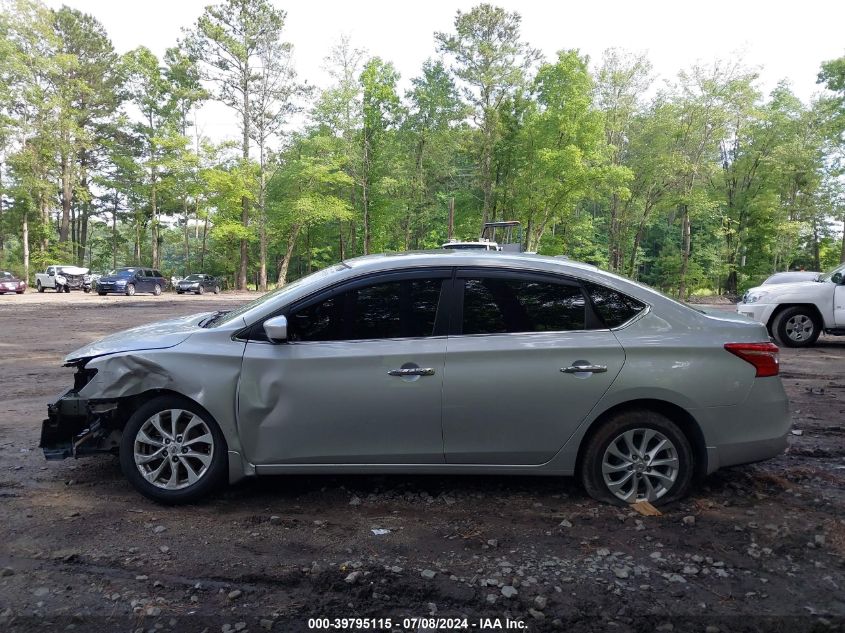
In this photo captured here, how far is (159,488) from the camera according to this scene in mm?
3674

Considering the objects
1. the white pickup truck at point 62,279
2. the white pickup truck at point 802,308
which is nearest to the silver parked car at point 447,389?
the white pickup truck at point 802,308

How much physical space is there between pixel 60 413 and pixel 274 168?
44.3 metres

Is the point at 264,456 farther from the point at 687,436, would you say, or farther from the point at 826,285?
the point at 826,285

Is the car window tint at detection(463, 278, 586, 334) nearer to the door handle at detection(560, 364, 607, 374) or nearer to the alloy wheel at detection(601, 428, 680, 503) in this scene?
the door handle at detection(560, 364, 607, 374)

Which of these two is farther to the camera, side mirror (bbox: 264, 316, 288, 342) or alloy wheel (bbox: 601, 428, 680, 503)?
alloy wheel (bbox: 601, 428, 680, 503)

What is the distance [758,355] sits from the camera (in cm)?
368

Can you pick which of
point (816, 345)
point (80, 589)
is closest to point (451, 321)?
point (80, 589)

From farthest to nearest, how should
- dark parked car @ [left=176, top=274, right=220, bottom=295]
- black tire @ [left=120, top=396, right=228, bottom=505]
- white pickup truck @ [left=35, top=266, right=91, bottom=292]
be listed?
dark parked car @ [left=176, top=274, right=220, bottom=295] → white pickup truck @ [left=35, top=266, right=91, bottom=292] → black tire @ [left=120, top=396, right=228, bottom=505]

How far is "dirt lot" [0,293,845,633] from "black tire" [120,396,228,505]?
0.10 metres

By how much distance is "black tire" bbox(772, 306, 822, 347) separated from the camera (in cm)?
1098

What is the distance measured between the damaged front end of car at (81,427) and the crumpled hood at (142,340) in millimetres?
138

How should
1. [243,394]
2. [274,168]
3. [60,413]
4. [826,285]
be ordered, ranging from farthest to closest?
[274,168] < [826,285] < [60,413] < [243,394]

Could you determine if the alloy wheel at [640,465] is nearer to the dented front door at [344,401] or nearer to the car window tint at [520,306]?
the car window tint at [520,306]

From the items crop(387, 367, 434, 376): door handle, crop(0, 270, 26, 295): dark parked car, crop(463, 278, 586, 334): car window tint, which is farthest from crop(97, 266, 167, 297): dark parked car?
crop(463, 278, 586, 334): car window tint
